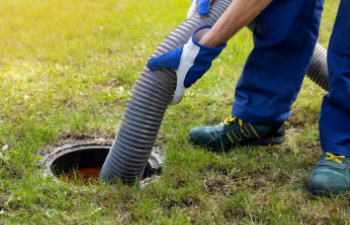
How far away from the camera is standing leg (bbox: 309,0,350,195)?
6.79 ft

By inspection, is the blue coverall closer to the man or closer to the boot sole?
the man

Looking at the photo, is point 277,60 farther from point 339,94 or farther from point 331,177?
point 331,177

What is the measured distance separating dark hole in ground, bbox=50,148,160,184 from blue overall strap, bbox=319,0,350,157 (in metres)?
1.03

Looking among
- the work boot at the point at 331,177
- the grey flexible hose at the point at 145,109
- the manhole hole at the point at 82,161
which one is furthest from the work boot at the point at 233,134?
the grey flexible hose at the point at 145,109

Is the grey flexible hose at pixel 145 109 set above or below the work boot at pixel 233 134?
above

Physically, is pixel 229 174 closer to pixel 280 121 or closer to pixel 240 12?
pixel 280 121

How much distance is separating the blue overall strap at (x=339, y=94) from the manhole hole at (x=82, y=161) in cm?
101

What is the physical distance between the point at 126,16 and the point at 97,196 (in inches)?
144

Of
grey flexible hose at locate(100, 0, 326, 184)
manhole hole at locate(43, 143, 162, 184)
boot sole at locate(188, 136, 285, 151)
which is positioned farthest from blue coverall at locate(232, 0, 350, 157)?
manhole hole at locate(43, 143, 162, 184)

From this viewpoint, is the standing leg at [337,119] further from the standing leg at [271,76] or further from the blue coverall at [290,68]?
the standing leg at [271,76]

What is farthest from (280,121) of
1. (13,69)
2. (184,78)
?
(13,69)

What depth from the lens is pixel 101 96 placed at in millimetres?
3170

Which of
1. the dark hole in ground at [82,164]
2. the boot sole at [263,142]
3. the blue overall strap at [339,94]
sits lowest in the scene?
the dark hole in ground at [82,164]

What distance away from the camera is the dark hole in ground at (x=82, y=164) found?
2438 millimetres
